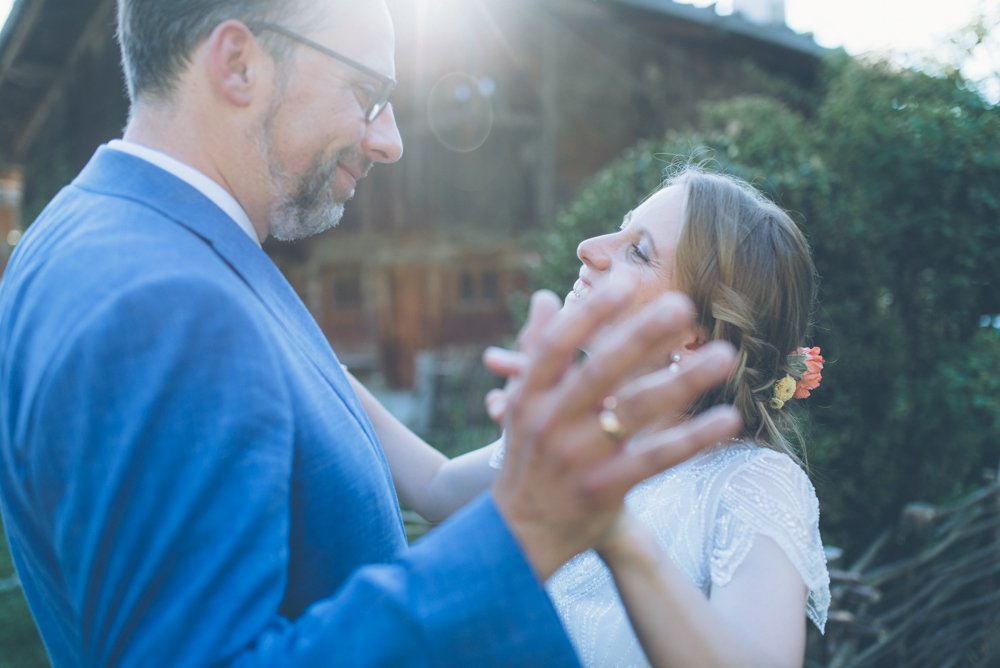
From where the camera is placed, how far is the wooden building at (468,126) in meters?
9.86

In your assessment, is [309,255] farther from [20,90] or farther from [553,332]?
[553,332]

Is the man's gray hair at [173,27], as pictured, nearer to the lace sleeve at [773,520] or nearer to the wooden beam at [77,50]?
the lace sleeve at [773,520]

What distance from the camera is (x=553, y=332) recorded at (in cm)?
88

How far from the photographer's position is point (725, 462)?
1.86 metres

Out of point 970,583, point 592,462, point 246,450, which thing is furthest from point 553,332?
point 970,583

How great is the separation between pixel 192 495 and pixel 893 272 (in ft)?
15.9

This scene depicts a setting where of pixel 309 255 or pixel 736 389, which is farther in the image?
pixel 309 255

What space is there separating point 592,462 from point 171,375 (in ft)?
1.85

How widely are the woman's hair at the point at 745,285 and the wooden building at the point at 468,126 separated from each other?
27.6ft

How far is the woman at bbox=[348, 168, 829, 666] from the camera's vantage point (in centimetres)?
157

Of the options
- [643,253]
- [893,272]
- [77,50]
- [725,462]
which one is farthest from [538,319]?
[77,50]

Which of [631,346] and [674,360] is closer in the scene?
[631,346]

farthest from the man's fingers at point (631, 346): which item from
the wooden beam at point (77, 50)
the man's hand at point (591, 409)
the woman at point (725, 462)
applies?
the wooden beam at point (77, 50)

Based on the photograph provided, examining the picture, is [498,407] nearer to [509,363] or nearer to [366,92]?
[509,363]
